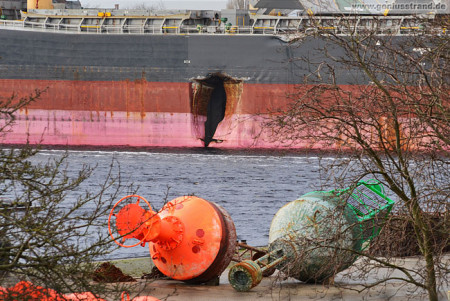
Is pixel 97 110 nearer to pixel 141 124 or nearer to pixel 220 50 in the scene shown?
pixel 141 124

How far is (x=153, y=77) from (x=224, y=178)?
32.3 ft

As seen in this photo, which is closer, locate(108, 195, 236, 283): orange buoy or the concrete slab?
the concrete slab

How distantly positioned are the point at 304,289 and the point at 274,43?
95.3 ft

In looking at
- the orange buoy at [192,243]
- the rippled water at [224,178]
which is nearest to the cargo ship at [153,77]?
the rippled water at [224,178]

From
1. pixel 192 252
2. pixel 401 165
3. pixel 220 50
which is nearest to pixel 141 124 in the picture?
pixel 220 50

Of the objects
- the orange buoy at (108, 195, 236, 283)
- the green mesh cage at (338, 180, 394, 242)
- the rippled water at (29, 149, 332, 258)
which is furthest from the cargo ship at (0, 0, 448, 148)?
the orange buoy at (108, 195, 236, 283)

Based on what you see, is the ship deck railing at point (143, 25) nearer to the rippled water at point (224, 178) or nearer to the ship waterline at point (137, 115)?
the ship waterline at point (137, 115)

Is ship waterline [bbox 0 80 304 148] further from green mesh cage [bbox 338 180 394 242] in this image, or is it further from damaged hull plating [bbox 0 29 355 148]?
green mesh cage [bbox 338 180 394 242]

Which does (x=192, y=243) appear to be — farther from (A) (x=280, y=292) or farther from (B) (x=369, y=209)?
(B) (x=369, y=209)

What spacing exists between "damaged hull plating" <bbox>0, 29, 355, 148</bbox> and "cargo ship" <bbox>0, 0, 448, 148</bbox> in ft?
0.17

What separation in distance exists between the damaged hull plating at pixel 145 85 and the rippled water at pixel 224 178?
1174mm

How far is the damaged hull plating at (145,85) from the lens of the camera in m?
36.6

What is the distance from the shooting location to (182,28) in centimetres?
3881

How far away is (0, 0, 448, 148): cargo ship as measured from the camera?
3659cm
